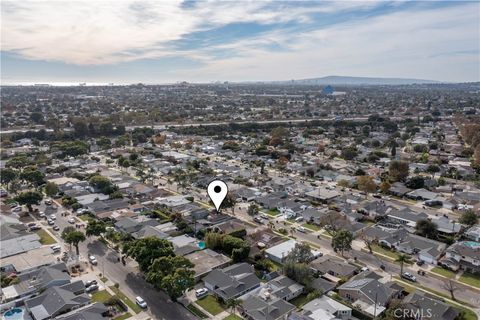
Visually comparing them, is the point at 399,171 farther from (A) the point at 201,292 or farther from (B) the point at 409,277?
(A) the point at 201,292

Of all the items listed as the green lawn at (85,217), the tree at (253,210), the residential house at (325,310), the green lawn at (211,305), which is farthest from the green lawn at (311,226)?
the green lawn at (85,217)

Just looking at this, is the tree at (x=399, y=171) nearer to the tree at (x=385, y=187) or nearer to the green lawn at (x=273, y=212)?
the tree at (x=385, y=187)

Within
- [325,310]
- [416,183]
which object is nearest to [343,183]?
[416,183]

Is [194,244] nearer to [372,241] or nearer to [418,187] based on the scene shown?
[372,241]

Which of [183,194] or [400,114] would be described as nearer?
[183,194]

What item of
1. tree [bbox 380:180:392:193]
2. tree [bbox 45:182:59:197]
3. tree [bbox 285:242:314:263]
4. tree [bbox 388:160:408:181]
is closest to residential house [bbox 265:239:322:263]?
tree [bbox 285:242:314:263]

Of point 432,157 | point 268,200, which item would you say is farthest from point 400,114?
point 268,200
